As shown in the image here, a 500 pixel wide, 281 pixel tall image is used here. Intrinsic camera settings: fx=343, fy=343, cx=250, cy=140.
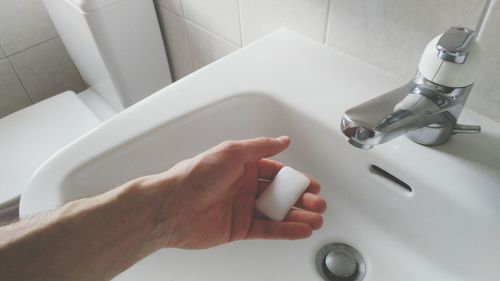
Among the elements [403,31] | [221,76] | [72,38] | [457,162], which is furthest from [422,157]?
[72,38]

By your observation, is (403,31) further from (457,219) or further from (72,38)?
(72,38)

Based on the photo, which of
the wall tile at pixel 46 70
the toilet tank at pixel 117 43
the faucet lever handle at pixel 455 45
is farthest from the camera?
the wall tile at pixel 46 70

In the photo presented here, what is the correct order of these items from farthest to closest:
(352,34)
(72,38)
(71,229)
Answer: (72,38), (352,34), (71,229)

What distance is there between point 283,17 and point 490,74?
0.30 meters

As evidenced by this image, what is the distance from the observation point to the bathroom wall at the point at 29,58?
1042 mm

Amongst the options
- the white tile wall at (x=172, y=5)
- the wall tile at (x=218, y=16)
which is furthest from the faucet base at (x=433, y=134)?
the white tile wall at (x=172, y=5)

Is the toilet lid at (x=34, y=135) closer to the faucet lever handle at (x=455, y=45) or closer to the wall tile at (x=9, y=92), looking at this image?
the wall tile at (x=9, y=92)

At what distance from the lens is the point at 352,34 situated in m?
0.46

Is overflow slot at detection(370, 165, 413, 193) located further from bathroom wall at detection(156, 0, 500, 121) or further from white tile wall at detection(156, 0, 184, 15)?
white tile wall at detection(156, 0, 184, 15)

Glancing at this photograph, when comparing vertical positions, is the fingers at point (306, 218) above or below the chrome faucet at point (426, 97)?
below

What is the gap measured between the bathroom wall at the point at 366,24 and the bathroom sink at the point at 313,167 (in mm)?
21

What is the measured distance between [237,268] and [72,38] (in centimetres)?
76

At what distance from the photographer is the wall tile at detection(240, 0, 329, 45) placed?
49 cm

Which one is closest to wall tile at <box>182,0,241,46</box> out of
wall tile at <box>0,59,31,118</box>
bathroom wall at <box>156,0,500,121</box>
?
bathroom wall at <box>156,0,500,121</box>
